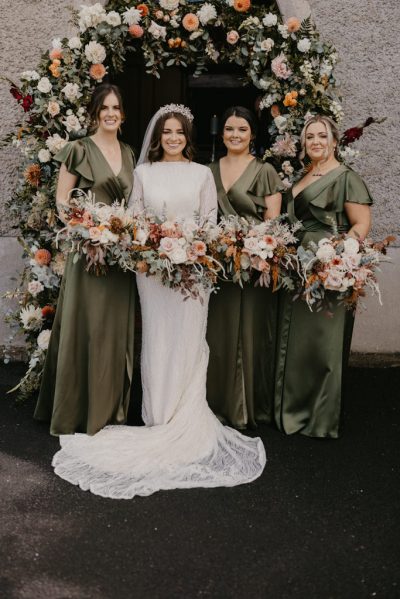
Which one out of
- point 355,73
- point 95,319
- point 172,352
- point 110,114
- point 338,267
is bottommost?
point 172,352

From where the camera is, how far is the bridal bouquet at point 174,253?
13.1ft

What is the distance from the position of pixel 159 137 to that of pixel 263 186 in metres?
0.79

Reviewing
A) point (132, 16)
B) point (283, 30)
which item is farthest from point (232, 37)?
point (132, 16)

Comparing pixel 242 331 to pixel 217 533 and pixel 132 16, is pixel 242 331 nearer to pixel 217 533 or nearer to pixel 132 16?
pixel 217 533

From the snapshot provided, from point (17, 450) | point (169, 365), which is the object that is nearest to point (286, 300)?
point (169, 365)

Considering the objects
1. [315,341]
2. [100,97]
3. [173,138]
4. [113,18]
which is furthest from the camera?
[113,18]

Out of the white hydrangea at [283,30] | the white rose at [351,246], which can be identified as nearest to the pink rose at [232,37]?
the white hydrangea at [283,30]

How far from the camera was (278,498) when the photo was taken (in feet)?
12.1

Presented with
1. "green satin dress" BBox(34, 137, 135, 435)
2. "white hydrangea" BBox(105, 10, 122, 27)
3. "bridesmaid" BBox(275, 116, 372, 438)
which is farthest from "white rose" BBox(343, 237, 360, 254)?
"white hydrangea" BBox(105, 10, 122, 27)

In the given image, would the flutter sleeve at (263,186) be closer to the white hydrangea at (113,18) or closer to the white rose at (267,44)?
the white rose at (267,44)

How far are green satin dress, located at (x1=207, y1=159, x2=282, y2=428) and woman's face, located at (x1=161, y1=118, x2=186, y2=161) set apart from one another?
16.0 inches

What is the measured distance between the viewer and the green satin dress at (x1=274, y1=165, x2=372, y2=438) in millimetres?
4477

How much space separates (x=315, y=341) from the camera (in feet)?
14.9

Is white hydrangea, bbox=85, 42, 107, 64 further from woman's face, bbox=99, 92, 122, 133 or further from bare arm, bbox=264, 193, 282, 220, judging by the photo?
bare arm, bbox=264, 193, 282, 220
